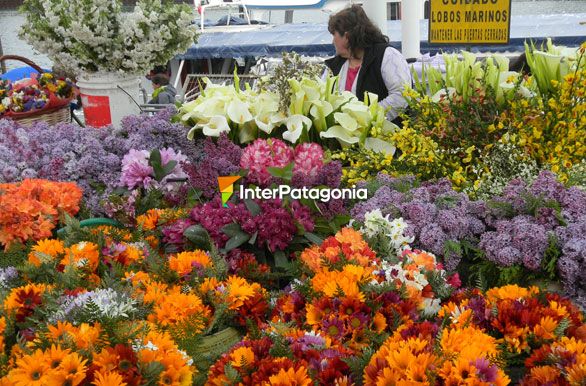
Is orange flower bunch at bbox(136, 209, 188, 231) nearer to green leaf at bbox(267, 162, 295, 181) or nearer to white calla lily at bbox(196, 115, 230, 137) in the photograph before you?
green leaf at bbox(267, 162, 295, 181)

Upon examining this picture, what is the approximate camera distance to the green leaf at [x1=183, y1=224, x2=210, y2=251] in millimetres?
1835

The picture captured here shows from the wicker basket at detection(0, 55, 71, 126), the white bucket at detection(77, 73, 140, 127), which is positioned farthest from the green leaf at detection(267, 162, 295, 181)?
the wicker basket at detection(0, 55, 71, 126)

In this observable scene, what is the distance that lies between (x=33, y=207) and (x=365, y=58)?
237 centimetres

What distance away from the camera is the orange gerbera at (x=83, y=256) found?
167cm

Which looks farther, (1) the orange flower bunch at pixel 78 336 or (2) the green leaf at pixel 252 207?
(2) the green leaf at pixel 252 207

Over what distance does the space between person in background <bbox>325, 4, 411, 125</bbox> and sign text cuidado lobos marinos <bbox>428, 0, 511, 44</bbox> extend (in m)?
0.30

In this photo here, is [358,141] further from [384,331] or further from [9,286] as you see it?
[9,286]

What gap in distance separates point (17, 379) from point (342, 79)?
3.18 m

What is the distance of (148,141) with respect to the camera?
2.51m

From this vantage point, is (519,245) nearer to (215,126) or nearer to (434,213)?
(434,213)

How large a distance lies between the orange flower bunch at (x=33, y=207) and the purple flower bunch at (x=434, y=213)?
99 centimetres

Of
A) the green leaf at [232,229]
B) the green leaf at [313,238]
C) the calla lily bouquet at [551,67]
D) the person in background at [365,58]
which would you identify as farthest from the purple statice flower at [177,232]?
the person in background at [365,58]

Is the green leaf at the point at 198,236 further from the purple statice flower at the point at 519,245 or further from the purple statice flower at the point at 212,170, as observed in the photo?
the purple statice flower at the point at 519,245

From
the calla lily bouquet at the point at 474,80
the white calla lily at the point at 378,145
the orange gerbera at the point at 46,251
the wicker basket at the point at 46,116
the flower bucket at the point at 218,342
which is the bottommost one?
the flower bucket at the point at 218,342
